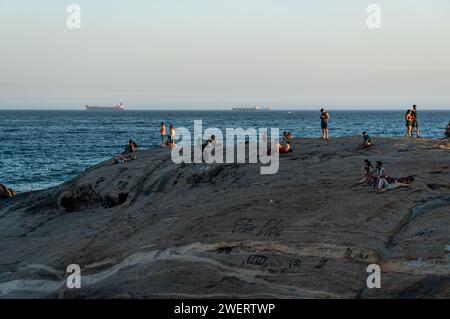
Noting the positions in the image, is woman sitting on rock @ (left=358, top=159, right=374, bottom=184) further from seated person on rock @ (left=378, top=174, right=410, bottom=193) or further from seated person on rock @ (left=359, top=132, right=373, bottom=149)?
seated person on rock @ (left=359, top=132, right=373, bottom=149)

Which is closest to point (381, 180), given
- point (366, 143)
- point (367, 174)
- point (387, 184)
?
point (387, 184)

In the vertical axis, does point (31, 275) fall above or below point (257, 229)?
below

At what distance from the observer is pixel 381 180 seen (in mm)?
20547

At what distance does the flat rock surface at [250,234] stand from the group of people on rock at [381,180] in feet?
0.91

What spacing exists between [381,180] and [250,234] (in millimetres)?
5434

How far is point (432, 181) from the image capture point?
70.4 feet

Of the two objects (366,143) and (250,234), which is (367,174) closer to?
(250,234)

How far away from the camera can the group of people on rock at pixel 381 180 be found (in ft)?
67.6

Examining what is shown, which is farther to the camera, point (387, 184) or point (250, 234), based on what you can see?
point (387, 184)

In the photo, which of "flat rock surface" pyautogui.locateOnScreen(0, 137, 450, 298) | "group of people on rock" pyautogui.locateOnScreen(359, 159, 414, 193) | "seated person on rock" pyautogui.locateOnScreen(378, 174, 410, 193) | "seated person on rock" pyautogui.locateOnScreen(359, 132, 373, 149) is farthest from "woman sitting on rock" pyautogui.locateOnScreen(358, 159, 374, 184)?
"seated person on rock" pyautogui.locateOnScreen(359, 132, 373, 149)

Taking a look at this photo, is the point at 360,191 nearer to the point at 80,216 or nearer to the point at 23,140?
the point at 80,216

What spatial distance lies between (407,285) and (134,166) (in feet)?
59.2

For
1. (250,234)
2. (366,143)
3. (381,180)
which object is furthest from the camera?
(366,143)

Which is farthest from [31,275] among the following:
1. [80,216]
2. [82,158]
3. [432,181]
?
[82,158]
